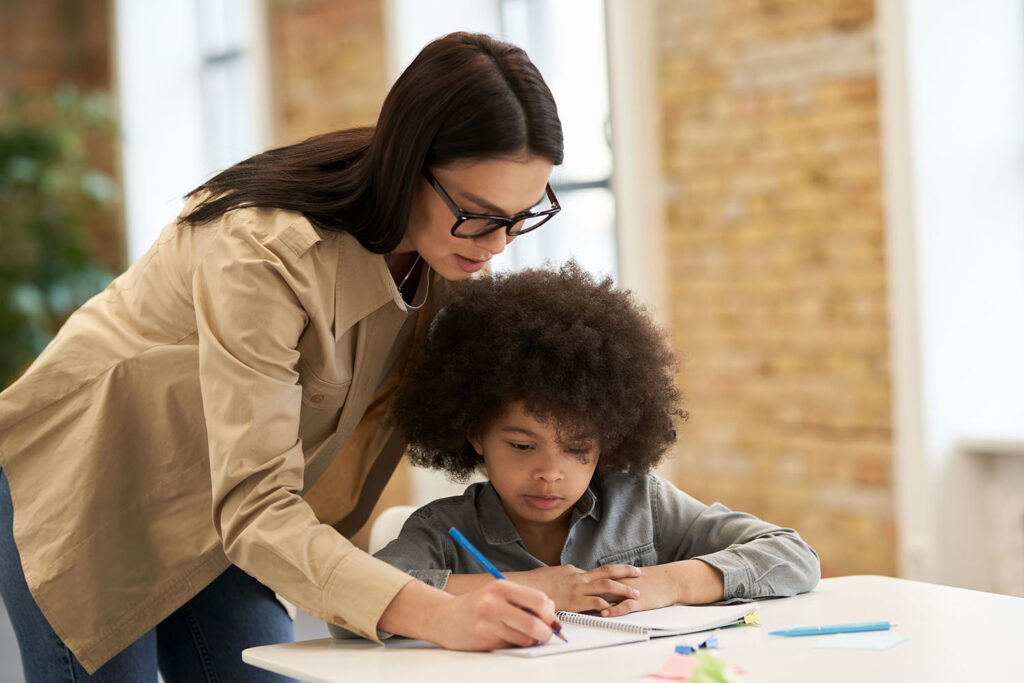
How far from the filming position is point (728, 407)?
13.0 ft

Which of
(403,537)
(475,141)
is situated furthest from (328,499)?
(475,141)

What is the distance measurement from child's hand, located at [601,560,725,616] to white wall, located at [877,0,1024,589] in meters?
1.98

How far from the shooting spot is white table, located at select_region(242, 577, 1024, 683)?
1.22 metres

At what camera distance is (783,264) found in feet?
12.2

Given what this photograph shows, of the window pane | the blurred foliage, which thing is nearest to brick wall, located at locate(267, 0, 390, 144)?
the window pane

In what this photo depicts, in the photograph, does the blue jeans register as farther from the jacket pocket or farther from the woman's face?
the woman's face

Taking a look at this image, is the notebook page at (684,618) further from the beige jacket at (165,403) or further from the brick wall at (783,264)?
the brick wall at (783,264)

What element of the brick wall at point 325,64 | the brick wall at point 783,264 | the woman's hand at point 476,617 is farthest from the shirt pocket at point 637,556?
the brick wall at point 325,64

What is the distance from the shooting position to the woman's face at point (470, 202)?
1.50m

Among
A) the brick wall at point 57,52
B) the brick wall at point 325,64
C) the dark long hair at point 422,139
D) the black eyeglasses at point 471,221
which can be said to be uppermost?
the brick wall at point 57,52

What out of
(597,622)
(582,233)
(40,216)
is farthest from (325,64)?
(597,622)

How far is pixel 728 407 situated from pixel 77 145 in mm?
4516

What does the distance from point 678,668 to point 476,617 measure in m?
0.23

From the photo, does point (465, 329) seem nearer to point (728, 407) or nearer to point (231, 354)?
point (231, 354)
